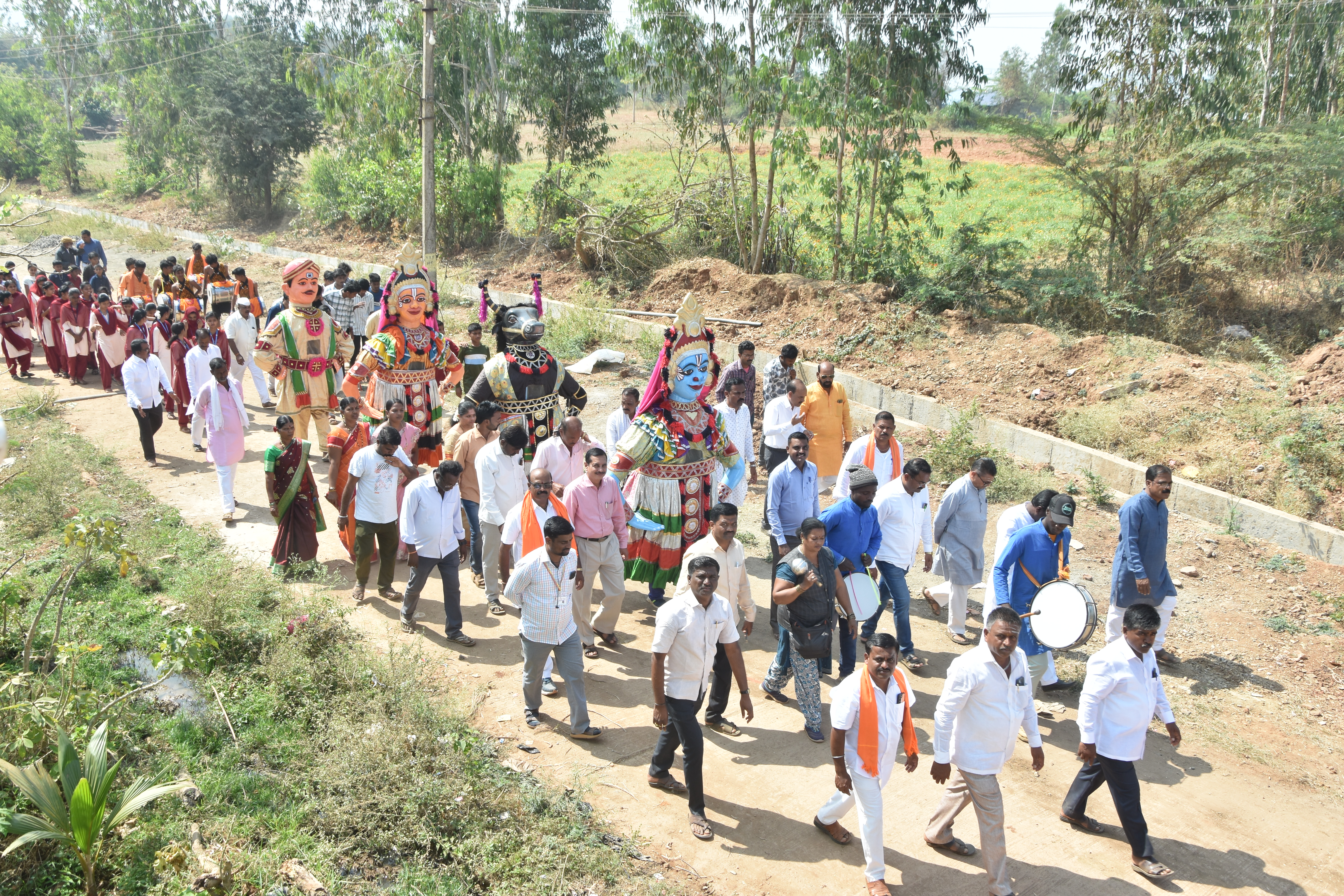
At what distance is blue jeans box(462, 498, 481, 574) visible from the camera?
8.08m

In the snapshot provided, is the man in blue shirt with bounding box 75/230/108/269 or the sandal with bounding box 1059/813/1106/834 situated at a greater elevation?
the man in blue shirt with bounding box 75/230/108/269

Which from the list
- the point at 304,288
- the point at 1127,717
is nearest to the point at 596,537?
the point at 1127,717

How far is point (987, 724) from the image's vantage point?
473 centimetres

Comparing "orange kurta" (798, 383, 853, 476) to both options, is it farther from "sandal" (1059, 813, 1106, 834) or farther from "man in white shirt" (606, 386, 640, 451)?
"sandal" (1059, 813, 1106, 834)

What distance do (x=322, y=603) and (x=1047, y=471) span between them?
7.80m

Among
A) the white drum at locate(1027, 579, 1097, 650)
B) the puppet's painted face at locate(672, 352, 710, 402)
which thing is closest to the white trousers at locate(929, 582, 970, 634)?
the white drum at locate(1027, 579, 1097, 650)

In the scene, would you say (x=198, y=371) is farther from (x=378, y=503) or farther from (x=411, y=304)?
(x=378, y=503)

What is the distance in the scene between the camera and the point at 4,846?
4738mm

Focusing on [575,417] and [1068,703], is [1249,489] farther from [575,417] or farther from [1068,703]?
[575,417]

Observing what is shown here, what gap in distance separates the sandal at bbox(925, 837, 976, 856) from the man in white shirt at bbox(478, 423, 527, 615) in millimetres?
3729

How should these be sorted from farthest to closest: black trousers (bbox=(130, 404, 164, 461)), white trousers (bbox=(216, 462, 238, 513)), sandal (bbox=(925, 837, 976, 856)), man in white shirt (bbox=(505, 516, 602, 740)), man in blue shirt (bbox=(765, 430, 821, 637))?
black trousers (bbox=(130, 404, 164, 461)), white trousers (bbox=(216, 462, 238, 513)), man in blue shirt (bbox=(765, 430, 821, 637)), man in white shirt (bbox=(505, 516, 602, 740)), sandal (bbox=(925, 837, 976, 856))

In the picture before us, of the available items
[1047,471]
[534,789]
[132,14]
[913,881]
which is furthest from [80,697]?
[132,14]

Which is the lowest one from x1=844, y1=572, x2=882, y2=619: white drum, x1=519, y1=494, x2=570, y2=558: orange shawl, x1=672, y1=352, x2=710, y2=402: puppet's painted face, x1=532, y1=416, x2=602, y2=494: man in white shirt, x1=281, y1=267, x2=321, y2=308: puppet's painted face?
x1=844, y1=572, x2=882, y2=619: white drum

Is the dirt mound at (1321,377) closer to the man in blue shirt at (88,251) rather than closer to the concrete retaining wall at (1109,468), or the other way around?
the concrete retaining wall at (1109,468)
